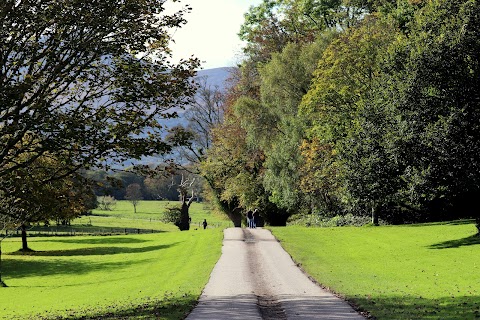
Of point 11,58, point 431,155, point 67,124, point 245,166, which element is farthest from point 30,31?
point 245,166

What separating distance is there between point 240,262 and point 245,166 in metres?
34.3

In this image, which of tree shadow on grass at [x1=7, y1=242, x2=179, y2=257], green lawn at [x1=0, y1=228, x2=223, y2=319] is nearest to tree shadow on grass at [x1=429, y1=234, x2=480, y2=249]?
green lawn at [x1=0, y1=228, x2=223, y2=319]

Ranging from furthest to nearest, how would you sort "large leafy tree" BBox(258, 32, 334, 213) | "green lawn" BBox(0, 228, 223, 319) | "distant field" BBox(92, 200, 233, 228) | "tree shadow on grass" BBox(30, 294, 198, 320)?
"distant field" BBox(92, 200, 233, 228)
"large leafy tree" BBox(258, 32, 334, 213)
"green lawn" BBox(0, 228, 223, 319)
"tree shadow on grass" BBox(30, 294, 198, 320)

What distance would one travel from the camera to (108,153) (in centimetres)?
1922

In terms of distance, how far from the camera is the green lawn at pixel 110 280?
21.2 meters

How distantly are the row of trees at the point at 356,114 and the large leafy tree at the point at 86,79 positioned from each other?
15587 mm

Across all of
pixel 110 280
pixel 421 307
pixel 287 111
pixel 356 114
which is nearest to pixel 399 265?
pixel 421 307

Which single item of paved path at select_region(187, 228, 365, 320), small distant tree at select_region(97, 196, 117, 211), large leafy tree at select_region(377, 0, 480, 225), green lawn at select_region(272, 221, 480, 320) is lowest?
green lawn at select_region(272, 221, 480, 320)

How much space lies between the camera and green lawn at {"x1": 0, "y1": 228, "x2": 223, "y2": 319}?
69.6 ft

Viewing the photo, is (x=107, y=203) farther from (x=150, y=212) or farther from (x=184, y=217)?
Answer: (x=184, y=217)

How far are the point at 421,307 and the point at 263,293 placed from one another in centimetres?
621

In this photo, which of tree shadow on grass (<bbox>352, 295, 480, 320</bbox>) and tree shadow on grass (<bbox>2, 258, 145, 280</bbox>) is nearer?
tree shadow on grass (<bbox>352, 295, 480, 320</bbox>)

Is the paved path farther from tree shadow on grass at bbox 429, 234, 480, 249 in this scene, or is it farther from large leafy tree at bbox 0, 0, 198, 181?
tree shadow on grass at bbox 429, 234, 480, 249

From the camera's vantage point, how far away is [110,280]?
3362 cm
